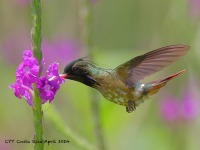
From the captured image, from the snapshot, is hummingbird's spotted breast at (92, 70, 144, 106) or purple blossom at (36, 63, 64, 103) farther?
hummingbird's spotted breast at (92, 70, 144, 106)

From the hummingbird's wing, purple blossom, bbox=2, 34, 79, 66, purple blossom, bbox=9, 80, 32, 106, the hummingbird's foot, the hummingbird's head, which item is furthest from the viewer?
purple blossom, bbox=2, 34, 79, 66

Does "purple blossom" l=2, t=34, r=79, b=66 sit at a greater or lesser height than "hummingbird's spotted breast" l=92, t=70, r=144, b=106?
greater

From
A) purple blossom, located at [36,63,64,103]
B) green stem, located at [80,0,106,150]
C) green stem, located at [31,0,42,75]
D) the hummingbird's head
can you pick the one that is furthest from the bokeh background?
green stem, located at [31,0,42,75]

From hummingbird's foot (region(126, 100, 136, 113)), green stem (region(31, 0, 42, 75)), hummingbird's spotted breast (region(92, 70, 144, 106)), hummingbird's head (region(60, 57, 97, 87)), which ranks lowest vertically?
hummingbird's foot (region(126, 100, 136, 113))

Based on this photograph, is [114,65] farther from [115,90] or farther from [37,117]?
[37,117]

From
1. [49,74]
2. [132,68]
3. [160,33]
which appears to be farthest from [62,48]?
[49,74]

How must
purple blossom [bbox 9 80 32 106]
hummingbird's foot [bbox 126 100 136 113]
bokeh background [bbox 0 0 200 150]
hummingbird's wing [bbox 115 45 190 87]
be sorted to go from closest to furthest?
1. purple blossom [bbox 9 80 32 106]
2. hummingbird's wing [bbox 115 45 190 87]
3. hummingbird's foot [bbox 126 100 136 113]
4. bokeh background [bbox 0 0 200 150]

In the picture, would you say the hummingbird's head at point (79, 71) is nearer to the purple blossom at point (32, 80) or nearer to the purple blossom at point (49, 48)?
the purple blossom at point (32, 80)

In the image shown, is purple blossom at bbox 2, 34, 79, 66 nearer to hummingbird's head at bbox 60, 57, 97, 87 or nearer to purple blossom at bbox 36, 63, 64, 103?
hummingbird's head at bbox 60, 57, 97, 87

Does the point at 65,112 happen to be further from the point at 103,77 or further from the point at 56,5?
the point at 103,77
